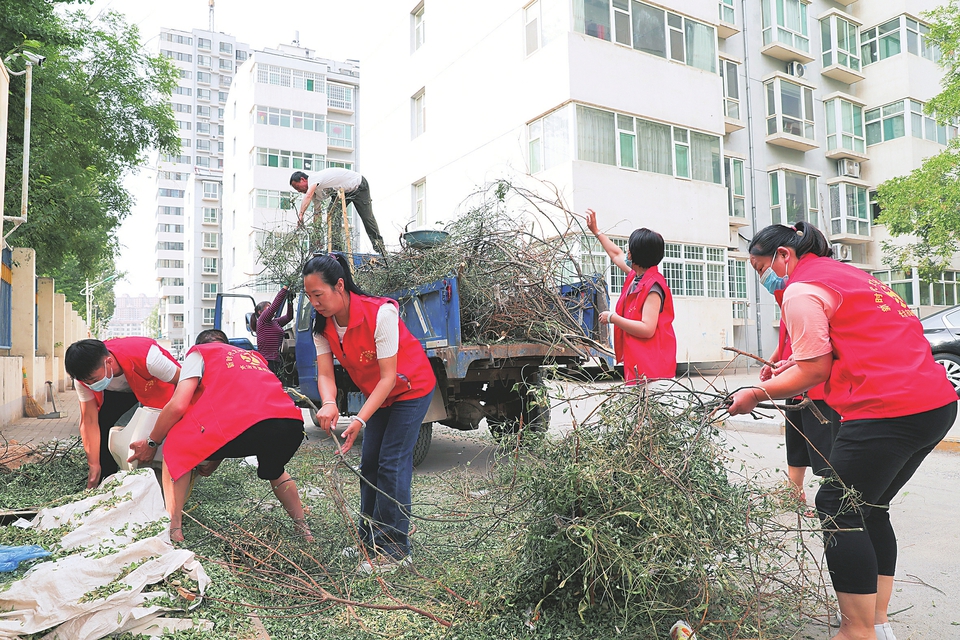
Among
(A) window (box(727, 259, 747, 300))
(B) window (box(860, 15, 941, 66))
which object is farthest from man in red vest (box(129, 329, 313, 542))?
(B) window (box(860, 15, 941, 66))

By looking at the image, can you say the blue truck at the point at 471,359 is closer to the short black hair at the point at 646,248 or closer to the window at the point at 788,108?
the short black hair at the point at 646,248

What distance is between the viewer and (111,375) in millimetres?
3957

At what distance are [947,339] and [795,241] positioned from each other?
848 cm

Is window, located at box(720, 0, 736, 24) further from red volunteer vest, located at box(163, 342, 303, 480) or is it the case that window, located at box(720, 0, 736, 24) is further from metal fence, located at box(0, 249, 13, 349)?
red volunteer vest, located at box(163, 342, 303, 480)

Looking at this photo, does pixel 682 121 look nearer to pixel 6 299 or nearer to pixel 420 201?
pixel 420 201

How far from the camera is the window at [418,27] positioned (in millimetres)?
21641

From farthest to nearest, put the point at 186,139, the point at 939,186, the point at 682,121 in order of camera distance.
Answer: the point at 186,139, the point at 682,121, the point at 939,186

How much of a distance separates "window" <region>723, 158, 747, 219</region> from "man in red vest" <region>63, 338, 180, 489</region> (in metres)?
20.8

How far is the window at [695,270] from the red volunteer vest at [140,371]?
45.8ft

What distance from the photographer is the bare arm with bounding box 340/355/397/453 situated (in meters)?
3.25

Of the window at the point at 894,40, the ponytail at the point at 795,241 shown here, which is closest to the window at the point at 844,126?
the window at the point at 894,40

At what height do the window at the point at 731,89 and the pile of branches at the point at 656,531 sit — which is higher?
the window at the point at 731,89

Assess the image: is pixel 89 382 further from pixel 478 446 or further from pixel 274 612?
pixel 478 446

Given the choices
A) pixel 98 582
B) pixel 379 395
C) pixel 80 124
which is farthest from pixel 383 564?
pixel 80 124
